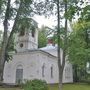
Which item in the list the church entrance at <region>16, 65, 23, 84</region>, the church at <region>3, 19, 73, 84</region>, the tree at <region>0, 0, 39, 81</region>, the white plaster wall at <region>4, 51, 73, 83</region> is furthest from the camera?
the church entrance at <region>16, 65, 23, 84</region>

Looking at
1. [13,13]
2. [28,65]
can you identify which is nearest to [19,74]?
[28,65]

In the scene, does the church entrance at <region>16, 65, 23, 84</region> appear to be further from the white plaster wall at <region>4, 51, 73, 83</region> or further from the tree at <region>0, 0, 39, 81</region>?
the tree at <region>0, 0, 39, 81</region>

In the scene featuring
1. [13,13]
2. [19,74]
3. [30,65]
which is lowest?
[19,74]

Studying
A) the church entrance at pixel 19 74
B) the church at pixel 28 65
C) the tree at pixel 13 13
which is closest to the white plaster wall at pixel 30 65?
the church at pixel 28 65

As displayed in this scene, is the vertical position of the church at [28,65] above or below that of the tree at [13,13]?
below

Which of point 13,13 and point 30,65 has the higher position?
point 13,13

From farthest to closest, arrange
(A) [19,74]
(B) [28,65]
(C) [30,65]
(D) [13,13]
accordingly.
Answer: (A) [19,74] < (B) [28,65] < (C) [30,65] < (D) [13,13]

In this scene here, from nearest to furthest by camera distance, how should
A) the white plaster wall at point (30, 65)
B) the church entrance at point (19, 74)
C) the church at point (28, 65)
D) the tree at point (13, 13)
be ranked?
the tree at point (13, 13) < the white plaster wall at point (30, 65) < the church at point (28, 65) < the church entrance at point (19, 74)

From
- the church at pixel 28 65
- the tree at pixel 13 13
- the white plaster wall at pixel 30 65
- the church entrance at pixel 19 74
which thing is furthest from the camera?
the church entrance at pixel 19 74

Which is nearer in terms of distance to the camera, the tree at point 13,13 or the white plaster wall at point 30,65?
the tree at point 13,13

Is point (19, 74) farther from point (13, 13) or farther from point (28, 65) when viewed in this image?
point (13, 13)

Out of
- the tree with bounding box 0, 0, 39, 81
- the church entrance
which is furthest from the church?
the tree with bounding box 0, 0, 39, 81

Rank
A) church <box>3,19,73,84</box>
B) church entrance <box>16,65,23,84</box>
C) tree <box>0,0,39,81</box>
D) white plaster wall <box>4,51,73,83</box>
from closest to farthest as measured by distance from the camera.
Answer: tree <box>0,0,39,81</box> < white plaster wall <box>4,51,73,83</box> < church <box>3,19,73,84</box> < church entrance <box>16,65,23,84</box>

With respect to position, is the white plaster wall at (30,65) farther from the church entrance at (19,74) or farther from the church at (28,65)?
the church entrance at (19,74)
